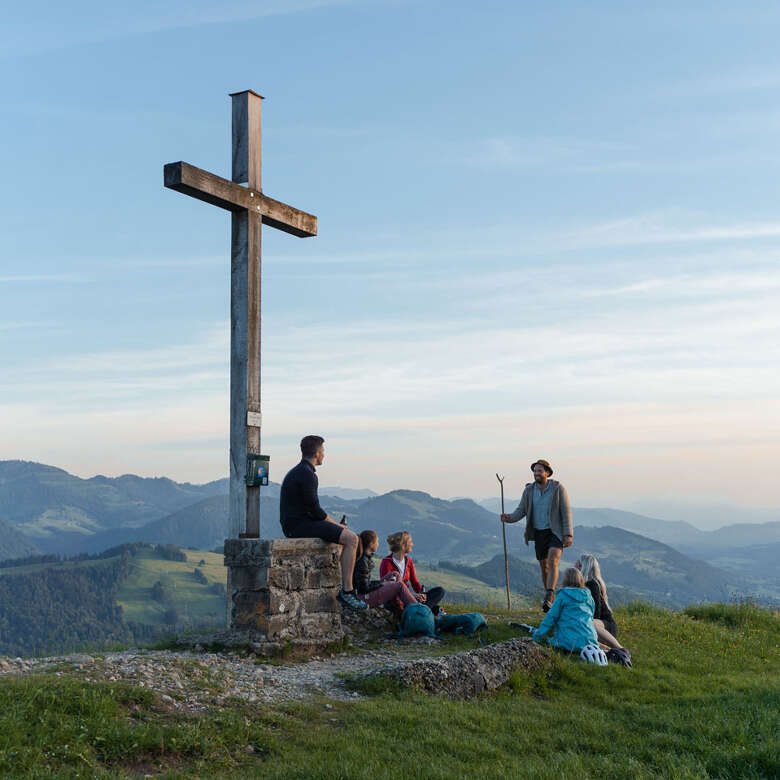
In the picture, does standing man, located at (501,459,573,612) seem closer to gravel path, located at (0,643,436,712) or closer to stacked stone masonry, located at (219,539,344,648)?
stacked stone masonry, located at (219,539,344,648)

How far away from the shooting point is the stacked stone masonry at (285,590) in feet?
30.6

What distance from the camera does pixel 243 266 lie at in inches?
420

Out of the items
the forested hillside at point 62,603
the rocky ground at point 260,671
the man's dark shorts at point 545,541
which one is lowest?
the forested hillside at point 62,603

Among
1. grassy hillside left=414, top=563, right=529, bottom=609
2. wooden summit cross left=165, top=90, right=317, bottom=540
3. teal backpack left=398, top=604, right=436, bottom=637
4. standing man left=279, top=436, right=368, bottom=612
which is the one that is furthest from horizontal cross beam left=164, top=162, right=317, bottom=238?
grassy hillside left=414, top=563, right=529, bottom=609

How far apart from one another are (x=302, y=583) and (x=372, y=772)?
176 inches

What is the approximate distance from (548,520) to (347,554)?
12.4 feet

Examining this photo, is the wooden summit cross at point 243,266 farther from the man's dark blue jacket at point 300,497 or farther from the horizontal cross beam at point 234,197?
the man's dark blue jacket at point 300,497

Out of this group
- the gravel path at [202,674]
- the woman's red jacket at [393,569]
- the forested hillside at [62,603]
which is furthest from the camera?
the forested hillside at [62,603]

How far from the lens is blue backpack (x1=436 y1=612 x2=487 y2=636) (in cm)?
1118

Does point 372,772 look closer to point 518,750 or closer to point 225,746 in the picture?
point 225,746

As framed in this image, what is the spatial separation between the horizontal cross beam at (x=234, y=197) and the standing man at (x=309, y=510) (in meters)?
3.20

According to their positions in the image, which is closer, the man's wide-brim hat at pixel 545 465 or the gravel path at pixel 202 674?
the gravel path at pixel 202 674

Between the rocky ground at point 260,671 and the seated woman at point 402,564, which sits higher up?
the seated woman at point 402,564

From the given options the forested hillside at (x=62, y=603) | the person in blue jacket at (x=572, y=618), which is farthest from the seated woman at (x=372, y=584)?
the forested hillside at (x=62, y=603)
